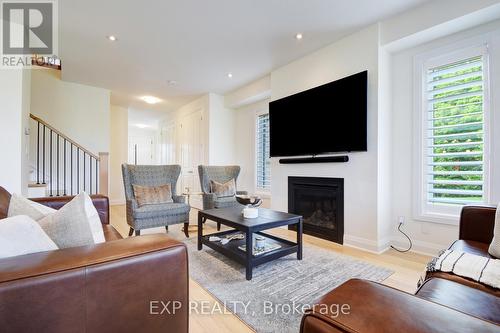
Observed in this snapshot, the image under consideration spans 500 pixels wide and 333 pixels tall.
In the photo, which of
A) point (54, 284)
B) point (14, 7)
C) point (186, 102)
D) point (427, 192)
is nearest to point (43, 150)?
point (14, 7)

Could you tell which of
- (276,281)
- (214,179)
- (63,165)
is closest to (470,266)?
(276,281)

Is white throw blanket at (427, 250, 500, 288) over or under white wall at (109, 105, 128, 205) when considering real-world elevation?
under

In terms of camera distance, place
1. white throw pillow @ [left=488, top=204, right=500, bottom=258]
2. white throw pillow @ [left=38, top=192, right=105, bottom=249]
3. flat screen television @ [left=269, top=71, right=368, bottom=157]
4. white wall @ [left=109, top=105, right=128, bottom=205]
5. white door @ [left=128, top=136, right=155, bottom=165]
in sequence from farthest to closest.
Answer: white door @ [left=128, top=136, right=155, bottom=165]
white wall @ [left=109, top=105, right=128, bottom=205]
flat screen television @ [left=269, top=71, right=368, bottom=157]
white throw pillow @ [left=488, top=204, right=500, bottom=258]
white throw pillow @ [left=38, top=192, right=105, bottom=249]

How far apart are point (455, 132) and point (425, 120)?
0.99ft

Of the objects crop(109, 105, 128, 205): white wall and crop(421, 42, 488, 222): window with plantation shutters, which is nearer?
crop(421, 42, 488, 222): window with plantation shutters

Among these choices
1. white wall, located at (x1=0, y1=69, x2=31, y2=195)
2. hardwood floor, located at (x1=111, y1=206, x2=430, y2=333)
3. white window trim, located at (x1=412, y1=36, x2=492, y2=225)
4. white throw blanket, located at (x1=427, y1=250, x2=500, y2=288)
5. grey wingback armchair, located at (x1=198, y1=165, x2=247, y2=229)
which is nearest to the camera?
white throw blanket, located at (x1=427, y1=250, x2=500, y2=288)

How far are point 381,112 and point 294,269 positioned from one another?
1983 millimetres

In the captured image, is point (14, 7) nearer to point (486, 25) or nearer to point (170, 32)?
point (170, 32)

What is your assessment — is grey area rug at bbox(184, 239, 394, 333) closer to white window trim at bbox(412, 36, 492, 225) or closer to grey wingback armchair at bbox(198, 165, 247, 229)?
white window trim at bbox(412, 36, 492, 225)

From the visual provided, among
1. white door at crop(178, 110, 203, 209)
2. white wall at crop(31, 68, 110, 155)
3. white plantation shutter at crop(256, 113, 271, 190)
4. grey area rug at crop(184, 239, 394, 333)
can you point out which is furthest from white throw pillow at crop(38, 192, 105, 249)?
white wall at crop(31, 68, 110, 155)

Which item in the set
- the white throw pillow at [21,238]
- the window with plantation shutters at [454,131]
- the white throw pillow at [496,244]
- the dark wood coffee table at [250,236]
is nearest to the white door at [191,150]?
the dark wood coffee table at [250,236]

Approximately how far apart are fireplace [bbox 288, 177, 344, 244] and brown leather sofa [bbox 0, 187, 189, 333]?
8.40 ft

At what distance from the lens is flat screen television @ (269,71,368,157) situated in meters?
2.82

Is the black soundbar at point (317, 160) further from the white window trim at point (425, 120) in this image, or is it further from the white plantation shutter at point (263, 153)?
the white plantation shutter at point (263, 153)
